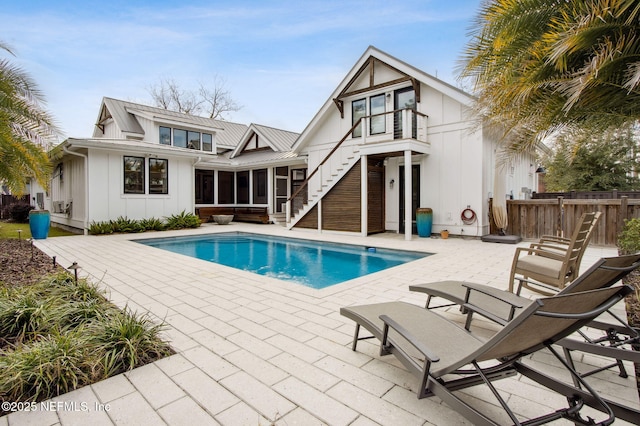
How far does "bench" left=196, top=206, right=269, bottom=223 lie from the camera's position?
16984mm

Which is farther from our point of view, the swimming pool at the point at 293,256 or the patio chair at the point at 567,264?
the swimming pool at the point at 293,256

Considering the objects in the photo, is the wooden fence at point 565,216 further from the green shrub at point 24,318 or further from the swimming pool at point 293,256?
the green shrub at point 24,318

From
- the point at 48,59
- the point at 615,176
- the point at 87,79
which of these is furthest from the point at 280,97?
the point at 615,176

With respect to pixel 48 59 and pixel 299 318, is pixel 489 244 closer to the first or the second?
pixel 299 318

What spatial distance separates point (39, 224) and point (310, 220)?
8.83 metres

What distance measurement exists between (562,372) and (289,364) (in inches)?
81.9

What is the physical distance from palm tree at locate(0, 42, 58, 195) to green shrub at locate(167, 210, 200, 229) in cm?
647

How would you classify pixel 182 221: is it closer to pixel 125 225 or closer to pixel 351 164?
pixel 125 225

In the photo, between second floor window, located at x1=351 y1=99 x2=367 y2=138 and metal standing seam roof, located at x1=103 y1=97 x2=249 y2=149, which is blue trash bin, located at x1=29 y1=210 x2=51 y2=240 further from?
second floor window, located at x1=351 y1=99 x2=367 y2=138

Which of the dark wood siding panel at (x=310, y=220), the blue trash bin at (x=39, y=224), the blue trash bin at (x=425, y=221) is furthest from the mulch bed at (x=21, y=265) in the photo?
the blue trash bin at (x=425, y=221)

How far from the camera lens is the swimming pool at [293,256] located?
23.3 ft

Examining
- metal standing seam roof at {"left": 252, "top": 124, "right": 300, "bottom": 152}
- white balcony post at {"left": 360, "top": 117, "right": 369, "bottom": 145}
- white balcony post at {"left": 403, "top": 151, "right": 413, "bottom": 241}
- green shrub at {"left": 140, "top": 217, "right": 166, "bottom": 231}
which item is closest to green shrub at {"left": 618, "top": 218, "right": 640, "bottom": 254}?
white balcony post at {"left": 403, "top": 151, "right": 413, "bottom": 241}

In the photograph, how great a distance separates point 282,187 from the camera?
17.5 m

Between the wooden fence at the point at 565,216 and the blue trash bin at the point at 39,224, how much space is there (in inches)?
567
